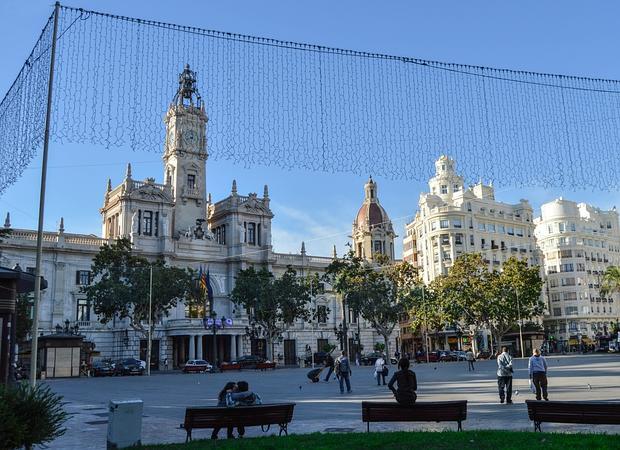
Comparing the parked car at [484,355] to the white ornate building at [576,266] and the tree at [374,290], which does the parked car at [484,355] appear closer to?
the tree at [374,290]

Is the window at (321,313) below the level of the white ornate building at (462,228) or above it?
below

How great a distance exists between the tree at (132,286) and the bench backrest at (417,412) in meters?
42.8

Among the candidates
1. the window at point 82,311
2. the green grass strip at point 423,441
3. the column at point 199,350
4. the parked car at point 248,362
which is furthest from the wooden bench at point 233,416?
the window at point 82,311

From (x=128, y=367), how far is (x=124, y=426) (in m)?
42.9

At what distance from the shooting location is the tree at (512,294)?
65.3 meters

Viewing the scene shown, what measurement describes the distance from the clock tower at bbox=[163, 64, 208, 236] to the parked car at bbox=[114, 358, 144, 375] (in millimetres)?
24174

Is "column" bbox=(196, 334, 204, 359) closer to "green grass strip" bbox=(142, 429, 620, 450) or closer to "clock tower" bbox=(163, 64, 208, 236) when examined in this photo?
"clock tower" bbox=(163, 64, 208, 236)

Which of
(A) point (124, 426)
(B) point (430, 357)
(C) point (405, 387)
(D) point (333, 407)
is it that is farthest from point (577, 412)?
(B) point (430, 357)

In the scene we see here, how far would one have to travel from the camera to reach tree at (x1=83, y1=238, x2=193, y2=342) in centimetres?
5244

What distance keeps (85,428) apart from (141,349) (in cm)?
5337

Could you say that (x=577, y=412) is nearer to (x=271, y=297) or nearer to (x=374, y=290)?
(x=271, y=297)

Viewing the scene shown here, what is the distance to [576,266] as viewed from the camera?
102 meters

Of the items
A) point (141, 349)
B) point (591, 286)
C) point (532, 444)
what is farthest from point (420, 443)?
point (591, 286)

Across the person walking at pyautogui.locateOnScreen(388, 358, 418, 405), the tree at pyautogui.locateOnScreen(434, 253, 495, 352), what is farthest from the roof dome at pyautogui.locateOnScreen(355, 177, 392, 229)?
the person walking at pyautogui.locateOnScreen(388, 358, 418, 405)
